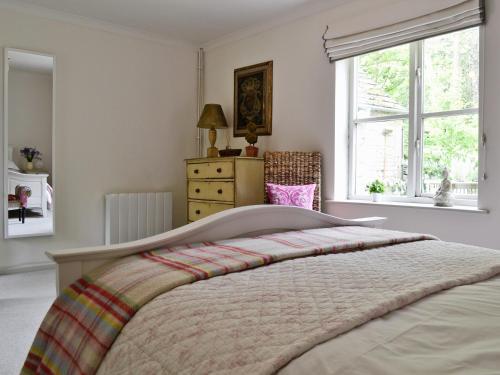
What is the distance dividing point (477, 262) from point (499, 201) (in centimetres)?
169

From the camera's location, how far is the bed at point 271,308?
26.1 inches

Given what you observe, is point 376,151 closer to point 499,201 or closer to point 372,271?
point 499,201

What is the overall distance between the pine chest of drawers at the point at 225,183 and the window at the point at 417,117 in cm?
83

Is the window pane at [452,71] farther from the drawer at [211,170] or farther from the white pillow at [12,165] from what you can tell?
the white pillow at [12,165]

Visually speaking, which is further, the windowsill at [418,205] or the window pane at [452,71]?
the window pane at [452,71]

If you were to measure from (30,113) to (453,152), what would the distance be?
3.53m

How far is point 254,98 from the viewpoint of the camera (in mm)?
4258

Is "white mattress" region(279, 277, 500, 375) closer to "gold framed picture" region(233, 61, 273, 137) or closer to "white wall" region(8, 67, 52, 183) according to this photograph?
"gold framed picture" region(233, 61, 273, 137)

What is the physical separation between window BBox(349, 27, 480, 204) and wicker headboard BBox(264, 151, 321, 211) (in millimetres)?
314

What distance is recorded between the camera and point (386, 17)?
3188 millimetres

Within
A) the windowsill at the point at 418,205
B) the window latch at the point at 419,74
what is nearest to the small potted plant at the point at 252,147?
the windowsill at the point at 418,205

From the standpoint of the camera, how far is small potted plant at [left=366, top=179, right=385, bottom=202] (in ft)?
10.9

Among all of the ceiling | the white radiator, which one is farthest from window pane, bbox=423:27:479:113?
the white radiator

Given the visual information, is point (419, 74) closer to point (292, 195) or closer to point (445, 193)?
point (445, 193)
